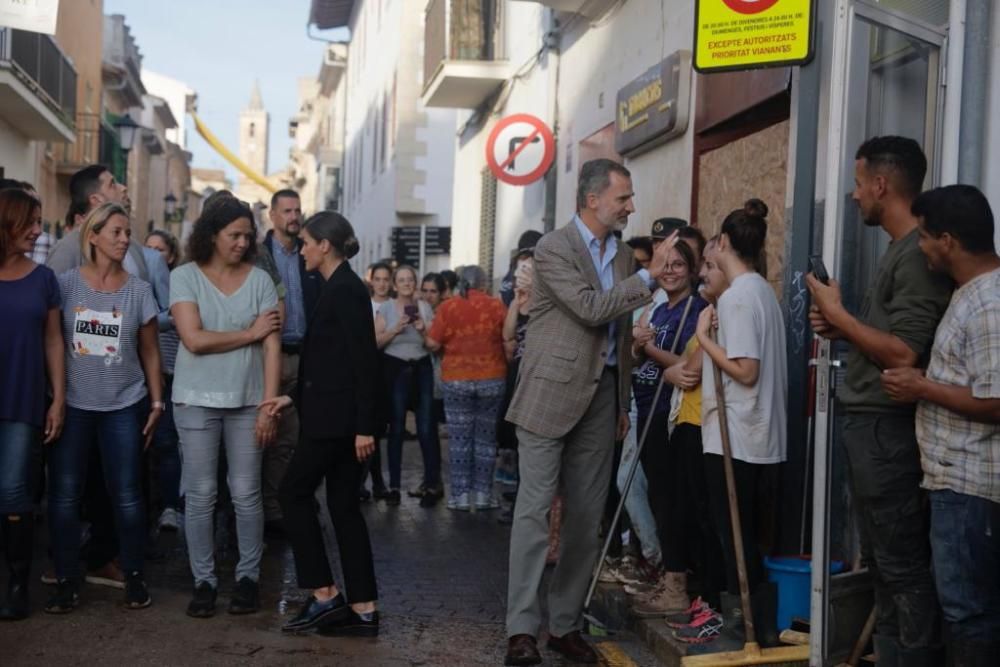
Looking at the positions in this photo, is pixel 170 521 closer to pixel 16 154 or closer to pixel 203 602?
pixel 203 602

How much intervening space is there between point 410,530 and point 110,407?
3.29 meters

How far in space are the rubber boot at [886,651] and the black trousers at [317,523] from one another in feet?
7.91

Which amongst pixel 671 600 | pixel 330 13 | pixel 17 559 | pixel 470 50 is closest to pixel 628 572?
pixel 671 600

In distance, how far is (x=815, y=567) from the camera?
209 inches

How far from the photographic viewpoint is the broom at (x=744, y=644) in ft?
18.2

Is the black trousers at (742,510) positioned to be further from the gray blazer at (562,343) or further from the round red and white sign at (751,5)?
the round red and white sign at (751,5)

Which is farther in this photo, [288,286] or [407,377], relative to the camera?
[407,377]

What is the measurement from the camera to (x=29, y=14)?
31.7 feet

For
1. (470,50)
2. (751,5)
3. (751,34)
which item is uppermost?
(470,50)

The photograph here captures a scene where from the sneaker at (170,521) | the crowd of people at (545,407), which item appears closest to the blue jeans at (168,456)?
the sneaker at (170,521)

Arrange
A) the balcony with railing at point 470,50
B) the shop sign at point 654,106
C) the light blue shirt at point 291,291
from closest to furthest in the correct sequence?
the light blue shirt at point 291,291
the shop sign at point 654,106
the balcony with railing at point 470,50

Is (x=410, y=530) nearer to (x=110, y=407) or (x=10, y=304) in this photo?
(x=110, y=407)

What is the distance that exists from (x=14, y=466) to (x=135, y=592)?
0.87 m

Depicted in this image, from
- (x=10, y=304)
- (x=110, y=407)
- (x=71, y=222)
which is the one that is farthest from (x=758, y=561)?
(x=71, y=222)
